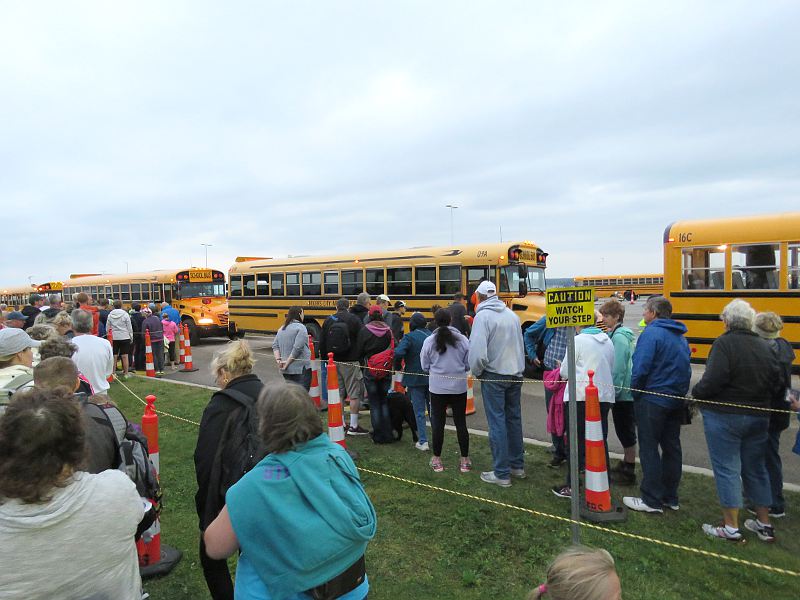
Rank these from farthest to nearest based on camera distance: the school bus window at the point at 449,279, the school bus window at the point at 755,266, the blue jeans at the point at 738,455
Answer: the school bus window at the point at 449,279, the school bus window at the point at 755,266, the blue jeans at the point at 738,455

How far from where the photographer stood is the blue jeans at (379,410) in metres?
6.16

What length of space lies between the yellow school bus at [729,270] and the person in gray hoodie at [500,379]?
227 inches

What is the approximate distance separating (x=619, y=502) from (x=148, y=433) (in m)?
3.98

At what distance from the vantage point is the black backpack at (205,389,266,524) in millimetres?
2510

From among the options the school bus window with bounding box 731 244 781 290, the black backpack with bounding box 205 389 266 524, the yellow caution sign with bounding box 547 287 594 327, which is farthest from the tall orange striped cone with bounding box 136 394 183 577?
the school bus window with bounding box 731 244 781 290

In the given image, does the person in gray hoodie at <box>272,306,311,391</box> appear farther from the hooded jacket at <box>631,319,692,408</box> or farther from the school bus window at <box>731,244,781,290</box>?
the school bus window at <box>731,244,781,290</box>

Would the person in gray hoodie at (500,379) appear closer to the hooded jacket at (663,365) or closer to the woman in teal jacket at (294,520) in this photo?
the hooded jacket at (663,365)

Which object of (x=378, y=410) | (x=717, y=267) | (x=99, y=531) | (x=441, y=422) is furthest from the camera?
(x=717, y=267)

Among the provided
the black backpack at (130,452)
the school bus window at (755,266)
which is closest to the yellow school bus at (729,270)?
the school bus window at (755,266)

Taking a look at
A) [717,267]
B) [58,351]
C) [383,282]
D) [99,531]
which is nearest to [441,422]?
[58,351]

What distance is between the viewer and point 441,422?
5.15m

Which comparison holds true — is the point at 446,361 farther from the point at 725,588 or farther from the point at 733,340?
the point at 725,588

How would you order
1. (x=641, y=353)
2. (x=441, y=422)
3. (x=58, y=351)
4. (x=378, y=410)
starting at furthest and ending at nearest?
→ (x=378, y=410), (x=441, y=422), (x=641, y=353), (x=58, y=351)

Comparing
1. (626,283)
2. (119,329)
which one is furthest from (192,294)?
(626,283)
